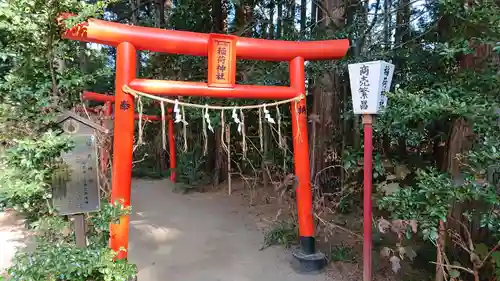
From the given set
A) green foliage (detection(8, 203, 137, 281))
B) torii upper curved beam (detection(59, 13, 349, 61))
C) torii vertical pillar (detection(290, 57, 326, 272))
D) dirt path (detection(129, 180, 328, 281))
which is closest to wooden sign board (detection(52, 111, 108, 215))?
green foliage (detection(8, 203, 137, 281))

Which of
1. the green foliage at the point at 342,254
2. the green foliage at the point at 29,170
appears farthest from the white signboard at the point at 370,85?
the green foliage at the point at 29,170

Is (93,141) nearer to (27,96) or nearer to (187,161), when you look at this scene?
(27,96)

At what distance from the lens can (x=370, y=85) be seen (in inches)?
114

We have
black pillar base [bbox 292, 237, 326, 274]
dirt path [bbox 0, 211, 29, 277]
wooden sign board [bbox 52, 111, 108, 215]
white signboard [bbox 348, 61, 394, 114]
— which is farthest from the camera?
dirt path [bbox 0, 211, 29, 277]

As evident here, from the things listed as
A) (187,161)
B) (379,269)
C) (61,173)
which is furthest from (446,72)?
(187,161)

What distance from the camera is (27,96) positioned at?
2441mm

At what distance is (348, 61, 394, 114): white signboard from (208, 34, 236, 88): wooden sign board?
1.41 m

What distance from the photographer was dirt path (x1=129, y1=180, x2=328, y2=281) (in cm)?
410

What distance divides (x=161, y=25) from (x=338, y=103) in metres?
5.70

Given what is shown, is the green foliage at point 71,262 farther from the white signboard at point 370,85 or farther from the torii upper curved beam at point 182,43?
the white signboard at point 370,85

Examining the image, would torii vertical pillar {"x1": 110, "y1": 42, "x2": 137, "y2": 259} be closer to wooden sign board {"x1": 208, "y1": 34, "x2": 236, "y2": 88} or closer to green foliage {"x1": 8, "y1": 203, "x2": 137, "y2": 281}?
green foliage {"x1": 8, "y1": 203, "x2": 137, "y2": 281}

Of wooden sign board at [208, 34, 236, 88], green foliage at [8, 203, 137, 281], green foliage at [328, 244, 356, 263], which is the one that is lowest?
green foliage at [328, 244, 356, 263]

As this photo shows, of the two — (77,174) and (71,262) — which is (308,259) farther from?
(77,174)

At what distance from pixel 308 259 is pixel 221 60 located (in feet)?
8.82
